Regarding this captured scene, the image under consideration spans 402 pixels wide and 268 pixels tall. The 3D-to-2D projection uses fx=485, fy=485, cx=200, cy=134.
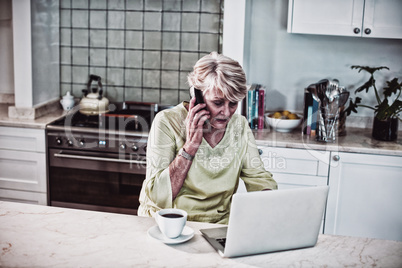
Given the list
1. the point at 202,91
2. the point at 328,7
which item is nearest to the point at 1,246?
the point at 202,91

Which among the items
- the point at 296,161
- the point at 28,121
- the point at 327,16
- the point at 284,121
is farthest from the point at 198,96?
the point at 28,121

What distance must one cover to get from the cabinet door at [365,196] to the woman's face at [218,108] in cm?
115

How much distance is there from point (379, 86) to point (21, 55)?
8.36ft

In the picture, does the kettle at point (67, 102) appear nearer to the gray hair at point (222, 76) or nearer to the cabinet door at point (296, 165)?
the cabinet door at point (296, 165)

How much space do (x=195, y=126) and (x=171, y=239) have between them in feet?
2.05

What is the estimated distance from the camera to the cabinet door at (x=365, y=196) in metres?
2.99

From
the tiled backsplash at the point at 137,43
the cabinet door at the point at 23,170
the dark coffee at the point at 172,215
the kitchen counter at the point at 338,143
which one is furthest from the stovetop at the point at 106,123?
the dark coffee at the point at 172,215

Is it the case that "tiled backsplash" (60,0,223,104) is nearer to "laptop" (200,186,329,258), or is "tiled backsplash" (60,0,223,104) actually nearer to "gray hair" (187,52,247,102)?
"gray hair" (187,52,247,102)

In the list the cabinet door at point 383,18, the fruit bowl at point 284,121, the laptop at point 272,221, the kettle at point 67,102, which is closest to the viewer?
the laptop at point 272,221

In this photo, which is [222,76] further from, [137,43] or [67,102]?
[67,102]

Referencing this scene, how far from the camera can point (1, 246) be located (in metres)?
1.55

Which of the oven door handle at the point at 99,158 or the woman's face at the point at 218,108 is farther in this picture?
the oven door handle at the point at 99,158

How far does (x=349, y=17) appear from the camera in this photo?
311 centimetres

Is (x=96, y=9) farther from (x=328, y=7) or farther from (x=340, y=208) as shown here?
(x=340, y=208)
